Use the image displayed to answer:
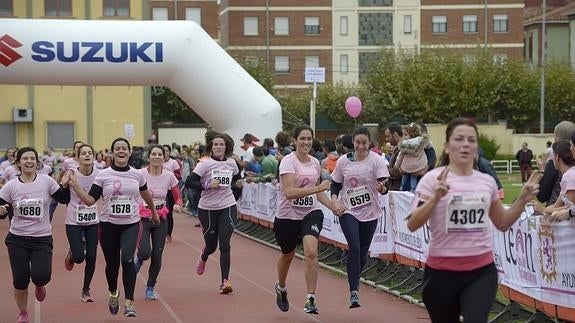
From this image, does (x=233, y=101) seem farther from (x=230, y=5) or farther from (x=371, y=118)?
(x=230, y=5)

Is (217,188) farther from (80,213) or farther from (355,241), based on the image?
(355,241)

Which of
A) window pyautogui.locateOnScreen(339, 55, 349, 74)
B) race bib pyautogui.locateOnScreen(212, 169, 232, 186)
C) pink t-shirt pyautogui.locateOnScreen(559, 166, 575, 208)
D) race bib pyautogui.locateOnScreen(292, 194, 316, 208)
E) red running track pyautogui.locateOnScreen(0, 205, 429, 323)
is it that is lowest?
red running track pyautogui.locateOnScreen(0, 205, 429, 323)

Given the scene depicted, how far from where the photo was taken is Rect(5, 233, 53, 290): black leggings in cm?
1138

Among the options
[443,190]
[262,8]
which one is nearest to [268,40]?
[262,8]

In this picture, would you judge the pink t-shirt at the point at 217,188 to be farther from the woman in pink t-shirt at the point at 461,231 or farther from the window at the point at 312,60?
the window at the point at 312,60

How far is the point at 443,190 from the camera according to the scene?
693 cm

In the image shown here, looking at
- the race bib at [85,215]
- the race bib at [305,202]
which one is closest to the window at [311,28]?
the race bib at [85,215]

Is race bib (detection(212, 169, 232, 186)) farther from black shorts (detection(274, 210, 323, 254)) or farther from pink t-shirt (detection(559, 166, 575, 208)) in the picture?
pink t-shirt (detection(559, 166, 575, 208))

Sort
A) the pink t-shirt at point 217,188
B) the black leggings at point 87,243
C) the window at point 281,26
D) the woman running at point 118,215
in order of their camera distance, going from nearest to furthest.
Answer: the woman running at point 118,215 → the black leggings at point 87,243 → the pink t-shirt at point 217,188 → the window at point 281,26

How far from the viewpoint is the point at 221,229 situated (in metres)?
14.4

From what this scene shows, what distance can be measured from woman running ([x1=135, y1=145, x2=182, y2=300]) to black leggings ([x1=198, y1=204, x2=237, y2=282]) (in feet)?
1.31

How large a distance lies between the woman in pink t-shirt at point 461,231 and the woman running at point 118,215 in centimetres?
543

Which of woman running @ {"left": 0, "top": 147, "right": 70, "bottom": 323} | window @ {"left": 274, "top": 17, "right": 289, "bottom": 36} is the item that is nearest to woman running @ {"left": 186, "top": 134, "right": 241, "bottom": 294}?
woman running @ {"left": 0, "top": 147, "right": 70, "bottom": 323}

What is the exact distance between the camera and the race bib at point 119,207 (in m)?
12.2
